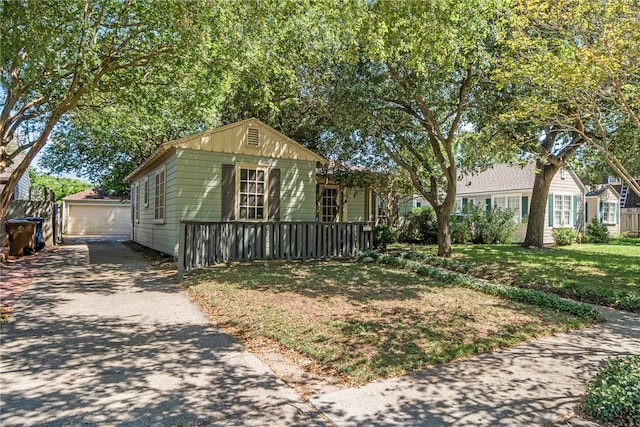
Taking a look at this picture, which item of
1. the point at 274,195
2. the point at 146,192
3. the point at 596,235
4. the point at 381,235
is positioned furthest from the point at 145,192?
the point at 596,235

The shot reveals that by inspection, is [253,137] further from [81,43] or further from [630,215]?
[630,215]

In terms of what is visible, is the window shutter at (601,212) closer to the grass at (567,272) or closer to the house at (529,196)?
the house at (529,196)

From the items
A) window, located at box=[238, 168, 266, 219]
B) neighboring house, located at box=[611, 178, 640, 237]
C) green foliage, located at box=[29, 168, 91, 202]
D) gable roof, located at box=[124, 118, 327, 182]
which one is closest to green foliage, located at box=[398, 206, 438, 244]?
gable roof, located at box=[124, 118, 327, 182]

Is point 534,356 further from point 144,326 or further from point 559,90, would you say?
point 144,326

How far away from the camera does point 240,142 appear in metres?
10.4

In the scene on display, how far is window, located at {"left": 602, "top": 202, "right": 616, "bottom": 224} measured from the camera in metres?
23.7

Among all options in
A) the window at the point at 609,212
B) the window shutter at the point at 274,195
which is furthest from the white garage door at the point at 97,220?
the window at the point at 609,212

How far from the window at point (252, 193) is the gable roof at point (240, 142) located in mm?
552

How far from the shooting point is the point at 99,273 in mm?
8492

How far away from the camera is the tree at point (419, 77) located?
757 centimetres

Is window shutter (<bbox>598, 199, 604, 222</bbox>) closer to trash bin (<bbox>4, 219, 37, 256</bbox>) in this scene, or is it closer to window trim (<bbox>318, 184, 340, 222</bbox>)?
window trim (<bbox>318, 184, 340, 222</bbox>)

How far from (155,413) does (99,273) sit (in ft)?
22.4

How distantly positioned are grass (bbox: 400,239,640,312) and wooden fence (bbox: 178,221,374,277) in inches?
86.9

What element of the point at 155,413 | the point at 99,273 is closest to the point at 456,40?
the point at 155,413
